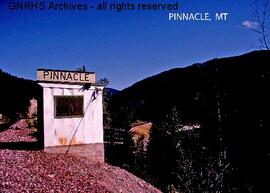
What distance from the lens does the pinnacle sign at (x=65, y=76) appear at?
18125 millimetres

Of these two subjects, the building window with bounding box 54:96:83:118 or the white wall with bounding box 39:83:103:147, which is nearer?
the white wall with bounding box 39:83:103:147

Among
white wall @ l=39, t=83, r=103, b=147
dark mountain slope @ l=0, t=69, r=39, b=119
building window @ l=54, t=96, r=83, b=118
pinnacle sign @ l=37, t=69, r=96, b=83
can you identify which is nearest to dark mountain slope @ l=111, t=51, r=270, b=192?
pinnacle sign @ l=37, t=69, r=96, b=83

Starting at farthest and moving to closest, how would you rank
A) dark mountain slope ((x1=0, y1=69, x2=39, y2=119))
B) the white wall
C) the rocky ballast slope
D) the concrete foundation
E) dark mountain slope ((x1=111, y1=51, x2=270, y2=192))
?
dark mountain slope ((x1=0, y1=69, x2=39, y2=119))
dark mountain slope ((x1=111, y1=51, x2=270, y2=192))
the concrete foundation
the white wall
the rocky ballast slope

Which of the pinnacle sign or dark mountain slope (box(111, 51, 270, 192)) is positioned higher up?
the pinnacle sign

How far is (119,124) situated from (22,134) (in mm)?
19414

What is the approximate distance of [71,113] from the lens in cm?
1891

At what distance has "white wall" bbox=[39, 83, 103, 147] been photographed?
18094 millimetres

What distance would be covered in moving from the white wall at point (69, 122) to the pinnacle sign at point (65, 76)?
0.99ft

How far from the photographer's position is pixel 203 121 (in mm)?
34875

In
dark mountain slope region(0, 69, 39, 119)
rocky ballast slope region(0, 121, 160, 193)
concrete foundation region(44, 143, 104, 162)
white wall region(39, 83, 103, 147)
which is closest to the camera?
rocky ballast slope region(0, 121, 160, 193)

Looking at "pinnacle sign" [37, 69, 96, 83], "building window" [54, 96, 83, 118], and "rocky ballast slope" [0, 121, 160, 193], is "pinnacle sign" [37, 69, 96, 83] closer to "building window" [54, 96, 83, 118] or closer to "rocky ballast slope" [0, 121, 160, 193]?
"building window" [54, 96, 83, 118]

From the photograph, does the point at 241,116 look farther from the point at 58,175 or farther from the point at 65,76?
the point at 58,175

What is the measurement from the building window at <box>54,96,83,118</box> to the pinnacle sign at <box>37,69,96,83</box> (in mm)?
1026

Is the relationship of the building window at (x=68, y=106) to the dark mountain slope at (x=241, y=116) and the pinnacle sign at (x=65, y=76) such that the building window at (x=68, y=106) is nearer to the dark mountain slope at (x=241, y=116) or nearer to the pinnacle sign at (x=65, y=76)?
the pinnacle sign at (x=65, y=76)
